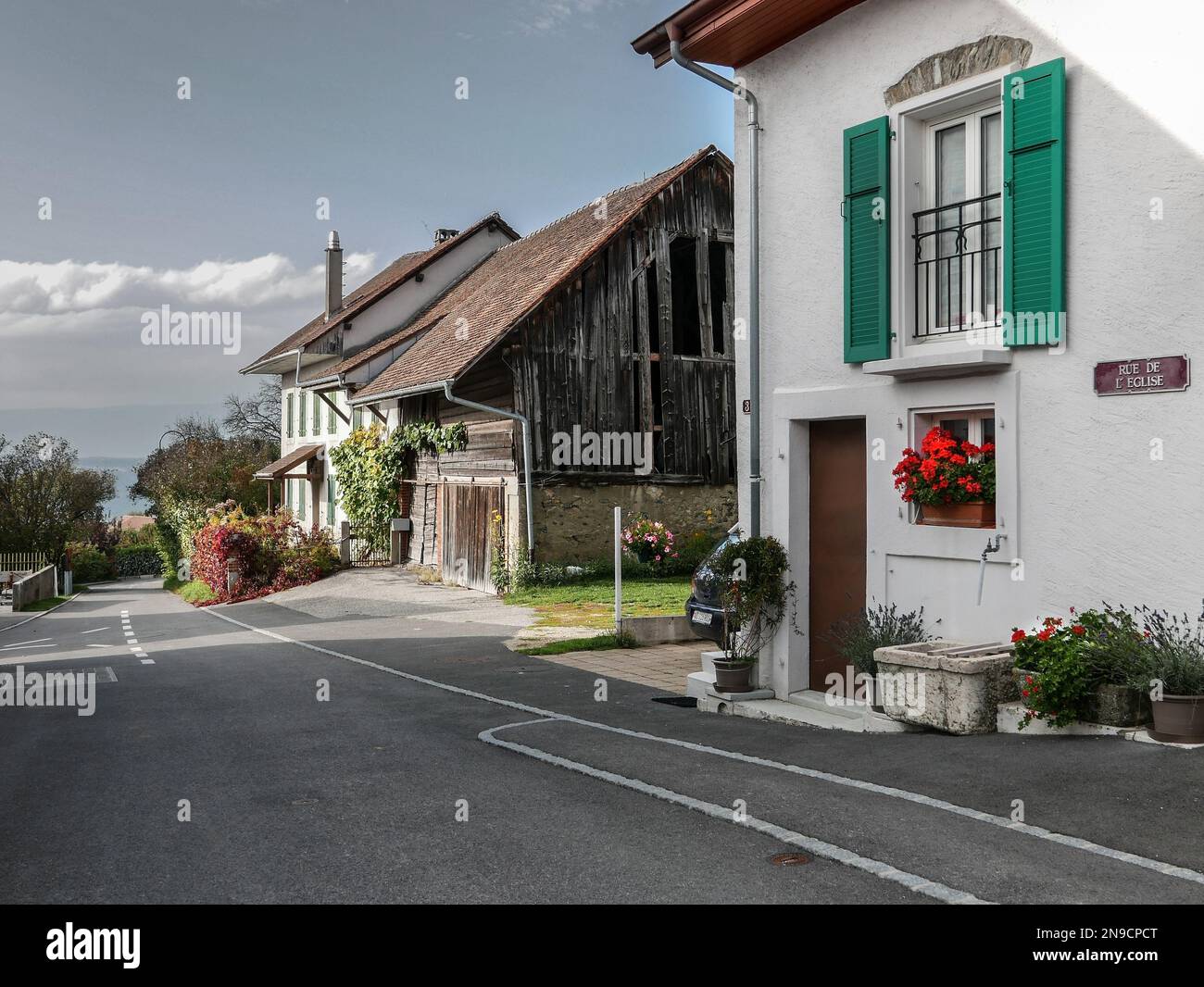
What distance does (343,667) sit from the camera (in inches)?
499

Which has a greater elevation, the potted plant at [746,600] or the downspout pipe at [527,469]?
the downspout pipe at [527,469]

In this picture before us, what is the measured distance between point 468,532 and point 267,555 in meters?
6.95

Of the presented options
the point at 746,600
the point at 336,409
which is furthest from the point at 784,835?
the point at 336,409

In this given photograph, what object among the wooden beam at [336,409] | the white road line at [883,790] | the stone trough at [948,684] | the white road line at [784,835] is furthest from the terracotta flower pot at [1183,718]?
the wooden beam at [336,409]

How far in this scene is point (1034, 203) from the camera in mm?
7215

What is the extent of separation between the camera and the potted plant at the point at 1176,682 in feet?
19.5

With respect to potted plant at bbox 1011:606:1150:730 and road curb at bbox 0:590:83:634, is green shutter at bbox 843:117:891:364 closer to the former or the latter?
potted plant at bbox 1011:606:1150:730

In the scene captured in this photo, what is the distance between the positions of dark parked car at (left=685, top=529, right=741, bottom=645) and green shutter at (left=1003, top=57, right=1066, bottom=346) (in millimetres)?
3406

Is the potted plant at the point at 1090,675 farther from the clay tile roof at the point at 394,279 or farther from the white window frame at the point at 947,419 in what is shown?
the clay tile roof at the point at 394,279

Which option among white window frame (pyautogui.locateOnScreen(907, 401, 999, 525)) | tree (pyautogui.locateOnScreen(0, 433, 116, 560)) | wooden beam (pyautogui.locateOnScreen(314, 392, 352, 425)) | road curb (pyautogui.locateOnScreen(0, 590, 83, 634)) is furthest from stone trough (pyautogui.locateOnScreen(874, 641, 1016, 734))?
tree (pyautogui.locateOnScreen(0, 433, 116, 560))

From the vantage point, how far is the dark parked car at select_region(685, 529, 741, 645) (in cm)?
997

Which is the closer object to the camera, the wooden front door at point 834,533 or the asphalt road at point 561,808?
the asphalt road at point 561,808

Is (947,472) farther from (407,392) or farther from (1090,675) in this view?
(407,392)

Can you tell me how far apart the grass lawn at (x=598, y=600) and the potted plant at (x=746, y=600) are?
443cm
